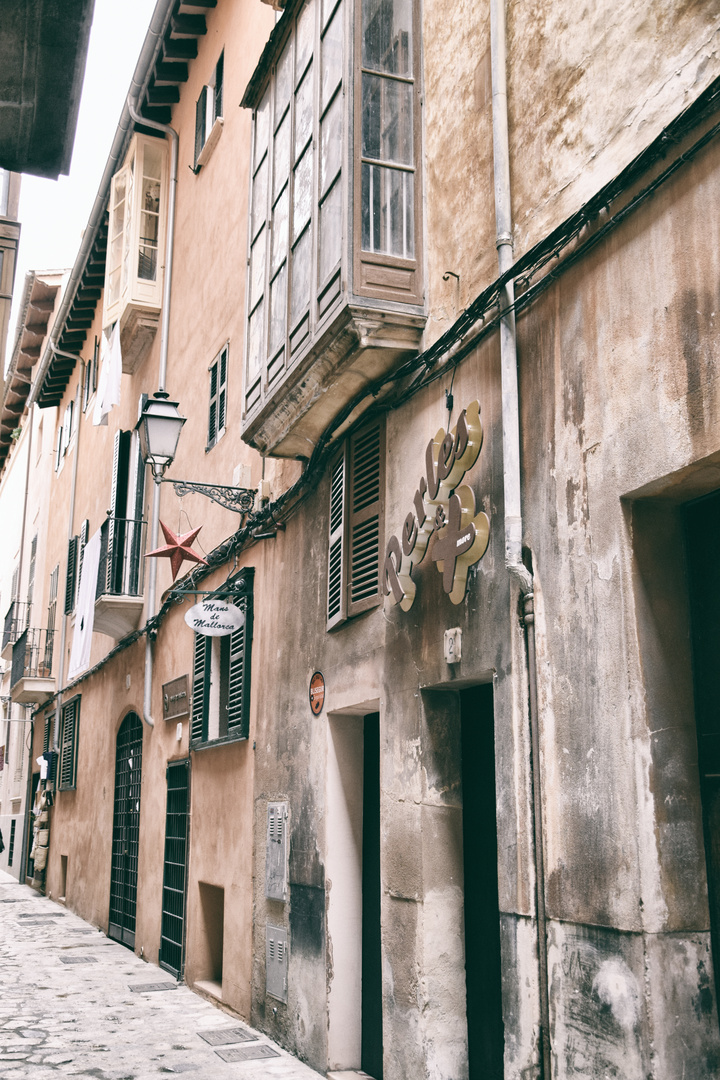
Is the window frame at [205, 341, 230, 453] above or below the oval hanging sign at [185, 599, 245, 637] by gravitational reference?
above

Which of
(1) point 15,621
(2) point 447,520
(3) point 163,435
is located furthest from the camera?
(1) point 15,621

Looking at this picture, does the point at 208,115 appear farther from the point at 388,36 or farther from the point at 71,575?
the point at 71,575

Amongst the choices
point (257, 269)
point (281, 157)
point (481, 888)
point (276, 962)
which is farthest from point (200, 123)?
point (481, 888)

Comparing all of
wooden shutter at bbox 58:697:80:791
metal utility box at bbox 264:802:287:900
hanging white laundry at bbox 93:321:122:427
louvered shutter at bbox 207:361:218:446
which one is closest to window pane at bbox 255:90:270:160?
louvered shutter at bbox 207:361:218:446

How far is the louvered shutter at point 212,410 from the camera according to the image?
12787mm

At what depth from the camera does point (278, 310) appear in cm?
879

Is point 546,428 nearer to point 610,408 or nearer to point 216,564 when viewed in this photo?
point 610,408

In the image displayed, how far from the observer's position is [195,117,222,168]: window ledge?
1353cm

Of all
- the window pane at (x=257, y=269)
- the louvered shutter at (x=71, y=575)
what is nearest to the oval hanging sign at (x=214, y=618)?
the window pane at (x=257, y=269)

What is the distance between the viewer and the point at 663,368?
466 centimetres

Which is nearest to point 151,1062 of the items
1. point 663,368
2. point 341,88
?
point 663,368

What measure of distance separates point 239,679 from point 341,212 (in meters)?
5.19

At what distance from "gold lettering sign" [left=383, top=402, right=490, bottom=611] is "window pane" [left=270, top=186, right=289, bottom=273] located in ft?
9.91

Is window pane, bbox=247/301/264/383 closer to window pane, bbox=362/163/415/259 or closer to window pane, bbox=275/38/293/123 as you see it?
window pane, bbox=275/38/293/123
